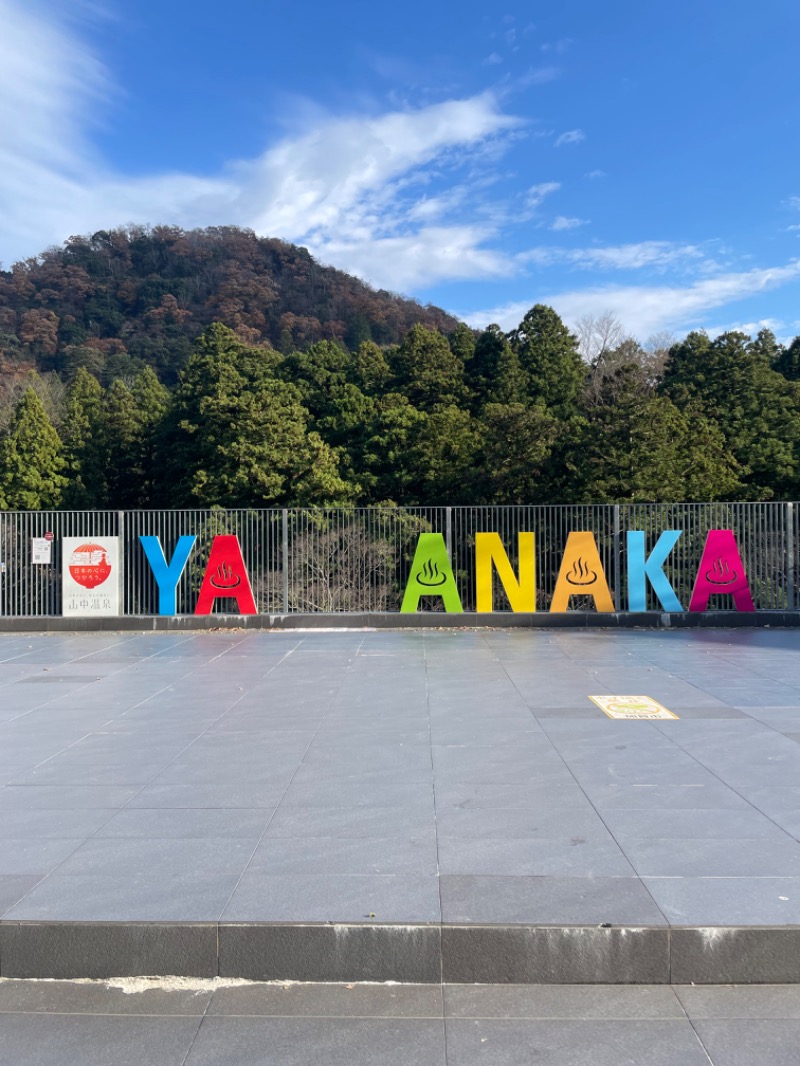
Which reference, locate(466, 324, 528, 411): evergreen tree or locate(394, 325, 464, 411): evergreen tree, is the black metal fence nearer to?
locate(466, 324, 528, 411): evergreen tree

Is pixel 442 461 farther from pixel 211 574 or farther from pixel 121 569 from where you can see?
pixel 121 569

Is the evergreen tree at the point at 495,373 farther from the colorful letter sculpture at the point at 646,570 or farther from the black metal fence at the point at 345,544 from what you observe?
the colorful letter sculpture at the point at 646,570

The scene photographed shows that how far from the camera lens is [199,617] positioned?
1508 centimetres

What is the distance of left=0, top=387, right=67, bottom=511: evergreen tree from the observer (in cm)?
2792

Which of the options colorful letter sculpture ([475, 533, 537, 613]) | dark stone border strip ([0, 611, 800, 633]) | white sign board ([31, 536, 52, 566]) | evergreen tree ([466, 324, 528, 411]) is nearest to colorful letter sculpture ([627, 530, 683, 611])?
dark stone border strip ([0, 611, 800, 633])

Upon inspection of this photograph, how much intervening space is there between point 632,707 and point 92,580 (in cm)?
1075

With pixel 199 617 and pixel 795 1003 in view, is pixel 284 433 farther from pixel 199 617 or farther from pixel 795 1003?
pixel 795 1003

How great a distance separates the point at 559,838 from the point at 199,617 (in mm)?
11402

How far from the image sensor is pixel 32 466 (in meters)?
28.4

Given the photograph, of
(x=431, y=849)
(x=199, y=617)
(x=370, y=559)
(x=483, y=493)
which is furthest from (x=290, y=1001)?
(x=483, y=493)

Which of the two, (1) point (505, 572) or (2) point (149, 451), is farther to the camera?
(2) point (149, 451)

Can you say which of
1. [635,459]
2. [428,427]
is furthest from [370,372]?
[635,459]

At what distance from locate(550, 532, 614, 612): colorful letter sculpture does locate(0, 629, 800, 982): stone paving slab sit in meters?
4.96

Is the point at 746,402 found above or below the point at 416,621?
above
